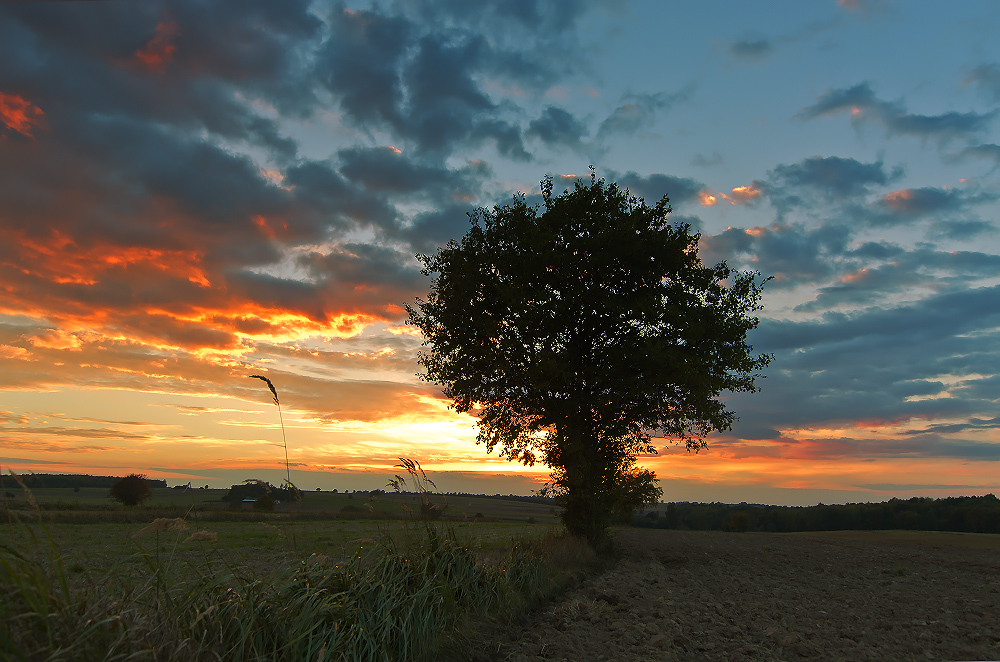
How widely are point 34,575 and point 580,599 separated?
7766 millimetres

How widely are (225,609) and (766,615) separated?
8.61m

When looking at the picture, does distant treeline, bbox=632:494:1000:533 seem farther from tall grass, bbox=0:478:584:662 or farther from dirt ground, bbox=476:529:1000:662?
tall grass, bbox=0:478:584:662

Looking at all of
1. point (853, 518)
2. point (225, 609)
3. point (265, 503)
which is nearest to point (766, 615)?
point (265, 503)

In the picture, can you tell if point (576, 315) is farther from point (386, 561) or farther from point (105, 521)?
point (105, 521)

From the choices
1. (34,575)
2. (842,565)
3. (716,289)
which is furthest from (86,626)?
(842,565)

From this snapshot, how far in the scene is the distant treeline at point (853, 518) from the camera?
3547cm

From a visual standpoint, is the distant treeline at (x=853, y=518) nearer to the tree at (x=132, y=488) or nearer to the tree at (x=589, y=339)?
the tree at (x=589, y=339)

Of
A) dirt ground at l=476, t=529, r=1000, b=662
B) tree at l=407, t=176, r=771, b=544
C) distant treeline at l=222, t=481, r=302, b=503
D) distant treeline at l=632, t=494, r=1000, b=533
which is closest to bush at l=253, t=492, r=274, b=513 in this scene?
distant treeline at l=222, t=481, r=302, b=503

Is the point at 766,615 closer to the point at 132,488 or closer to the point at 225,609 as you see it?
the point at 225,609

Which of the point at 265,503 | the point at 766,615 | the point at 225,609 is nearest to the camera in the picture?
the point at 225,609

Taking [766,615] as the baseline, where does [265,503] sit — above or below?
above

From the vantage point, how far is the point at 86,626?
400cm

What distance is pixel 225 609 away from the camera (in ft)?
15.7

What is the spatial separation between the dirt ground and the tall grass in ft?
3.55
